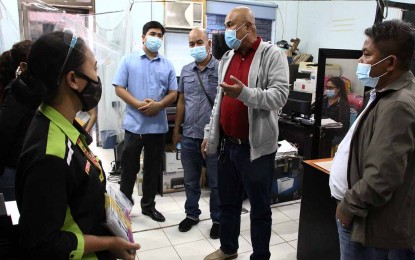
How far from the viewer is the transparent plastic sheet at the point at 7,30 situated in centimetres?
197

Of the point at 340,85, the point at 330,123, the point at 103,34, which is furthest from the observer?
the point at 340,85

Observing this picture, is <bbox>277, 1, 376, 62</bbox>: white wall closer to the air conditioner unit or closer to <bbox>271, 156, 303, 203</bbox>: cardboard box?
the air conditioner unit

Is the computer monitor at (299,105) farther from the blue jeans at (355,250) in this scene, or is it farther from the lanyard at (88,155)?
the lanyard at (88,155)

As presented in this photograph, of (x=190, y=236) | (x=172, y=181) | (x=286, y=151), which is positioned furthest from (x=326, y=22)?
(x=190, y=236)

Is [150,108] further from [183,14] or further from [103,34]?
[183,14]

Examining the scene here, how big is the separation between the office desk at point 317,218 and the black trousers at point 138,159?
1251mm

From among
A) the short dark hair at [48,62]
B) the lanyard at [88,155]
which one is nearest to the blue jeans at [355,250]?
the lanyard at [88,155]

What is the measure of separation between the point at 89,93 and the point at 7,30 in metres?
1.43

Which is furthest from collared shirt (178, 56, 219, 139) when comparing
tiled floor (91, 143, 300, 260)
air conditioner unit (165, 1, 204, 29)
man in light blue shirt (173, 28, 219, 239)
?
air conditioner unit (165, 1, 204, 29)

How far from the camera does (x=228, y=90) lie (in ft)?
5.33

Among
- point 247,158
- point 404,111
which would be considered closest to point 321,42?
point 247,158

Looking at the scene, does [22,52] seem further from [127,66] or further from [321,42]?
[321,42]

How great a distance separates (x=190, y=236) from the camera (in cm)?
259

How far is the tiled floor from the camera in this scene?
7.72ft
